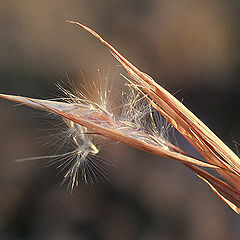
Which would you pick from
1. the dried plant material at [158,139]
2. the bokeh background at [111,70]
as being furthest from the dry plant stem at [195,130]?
the bokeh background at [111,70]

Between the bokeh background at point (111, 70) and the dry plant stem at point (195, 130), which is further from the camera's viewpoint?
the bokeh background at point (111, 70)

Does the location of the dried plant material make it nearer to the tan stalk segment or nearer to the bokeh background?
the tan stalk segment

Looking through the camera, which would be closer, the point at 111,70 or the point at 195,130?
the point at 195,130

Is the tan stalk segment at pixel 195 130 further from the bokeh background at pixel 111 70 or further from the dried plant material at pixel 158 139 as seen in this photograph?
the bokeh background at pixel 111 70

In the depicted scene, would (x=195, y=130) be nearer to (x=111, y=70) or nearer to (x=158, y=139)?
(x=158, y=139)

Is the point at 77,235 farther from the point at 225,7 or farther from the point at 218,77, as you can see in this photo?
the point at 225,7

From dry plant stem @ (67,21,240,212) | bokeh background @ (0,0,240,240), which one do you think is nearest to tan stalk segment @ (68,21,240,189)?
dry plant stem @ (67,21,240,212)

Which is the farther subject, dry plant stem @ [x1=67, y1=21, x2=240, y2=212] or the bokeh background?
the bokeh background

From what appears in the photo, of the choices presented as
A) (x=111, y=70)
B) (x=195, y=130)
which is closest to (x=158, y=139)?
Result: (x=195, y=130)
